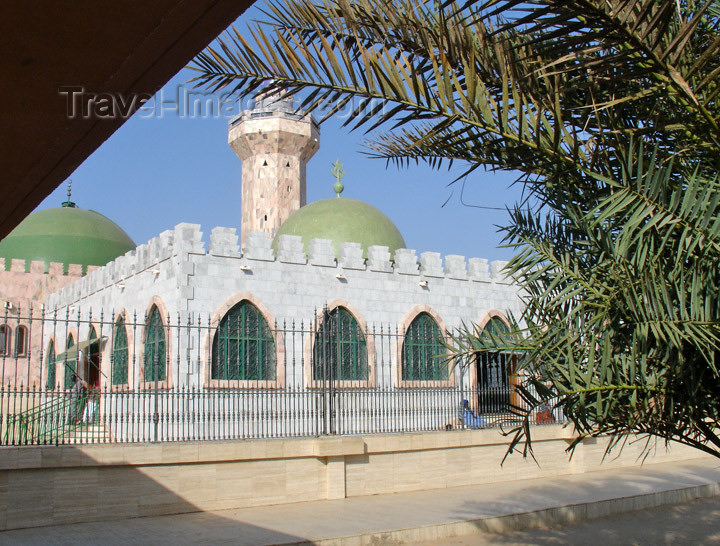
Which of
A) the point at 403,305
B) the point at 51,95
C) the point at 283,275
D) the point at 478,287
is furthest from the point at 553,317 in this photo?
the point at 478,287

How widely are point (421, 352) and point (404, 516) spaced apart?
8.49 meters

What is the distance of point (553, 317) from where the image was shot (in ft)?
16.4

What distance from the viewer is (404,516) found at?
30.3ft

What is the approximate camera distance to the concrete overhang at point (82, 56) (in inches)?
46.3

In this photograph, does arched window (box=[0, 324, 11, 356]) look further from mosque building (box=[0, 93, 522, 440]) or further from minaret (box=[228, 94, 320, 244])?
minaret (box=[228, 94, 320, 244])

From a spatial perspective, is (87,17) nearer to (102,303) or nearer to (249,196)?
(102,303)

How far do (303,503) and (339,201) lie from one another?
11.5 m

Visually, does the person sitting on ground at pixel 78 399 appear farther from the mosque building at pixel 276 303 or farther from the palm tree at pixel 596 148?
the palm tree at pixel 596 148

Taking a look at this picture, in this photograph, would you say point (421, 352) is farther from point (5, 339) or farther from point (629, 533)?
point (5, 339)

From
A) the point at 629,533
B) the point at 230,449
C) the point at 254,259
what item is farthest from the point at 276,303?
the point at 629,533

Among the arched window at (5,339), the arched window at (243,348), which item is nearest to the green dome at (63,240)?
the arched window at (5,339)

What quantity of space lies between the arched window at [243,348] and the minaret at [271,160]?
8.76m

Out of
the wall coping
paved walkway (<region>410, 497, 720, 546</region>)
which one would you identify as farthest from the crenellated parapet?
paved walkway (<region>410, 497, 720, 546</region>)

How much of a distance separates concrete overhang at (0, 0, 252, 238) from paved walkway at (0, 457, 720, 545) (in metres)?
6.74
